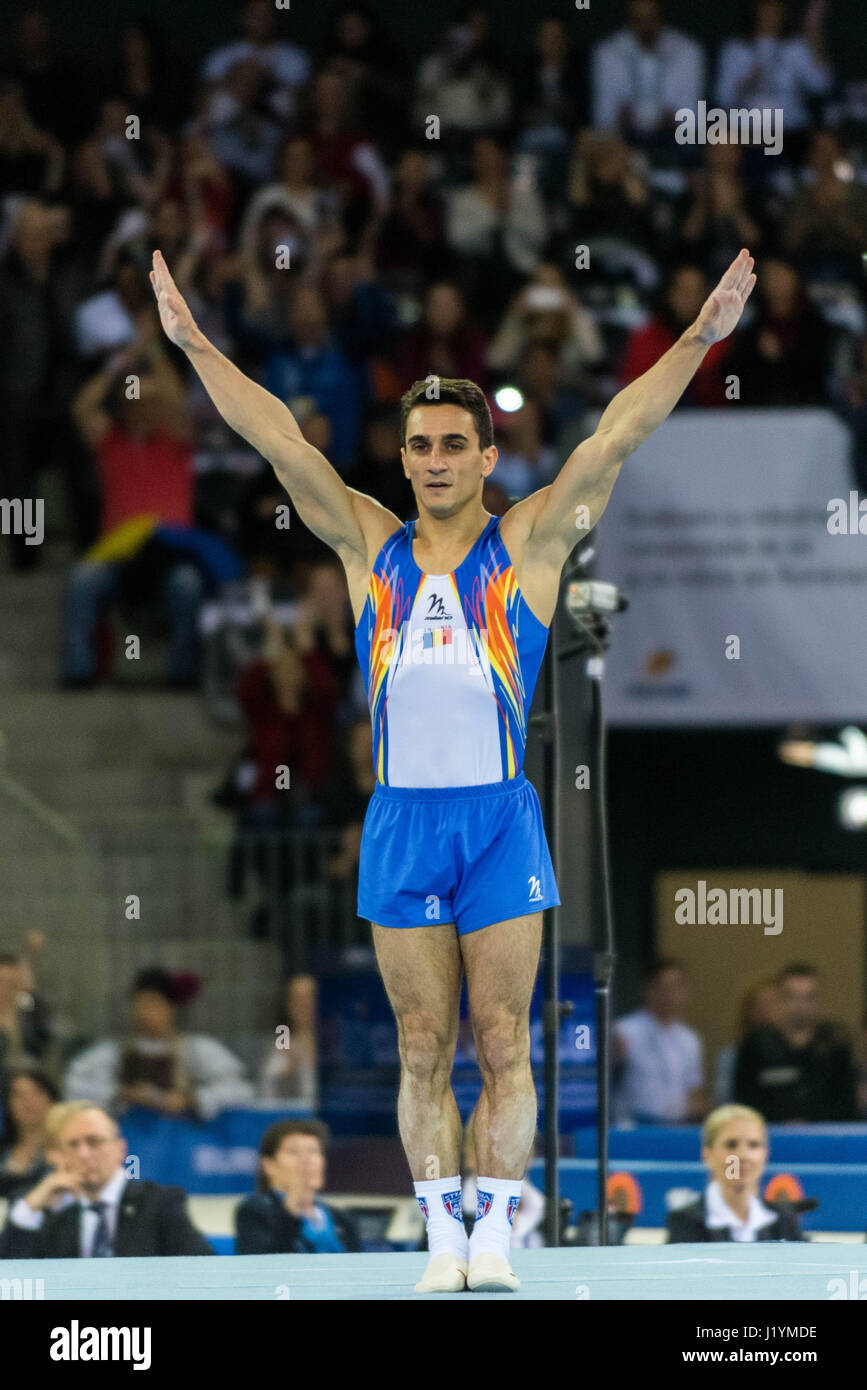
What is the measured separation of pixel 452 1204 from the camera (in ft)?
15.0

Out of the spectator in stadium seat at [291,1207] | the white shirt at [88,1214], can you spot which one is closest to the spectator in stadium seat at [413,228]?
the spectator in stadium seat at [291,1207]

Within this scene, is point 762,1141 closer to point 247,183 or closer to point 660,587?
point 660,587

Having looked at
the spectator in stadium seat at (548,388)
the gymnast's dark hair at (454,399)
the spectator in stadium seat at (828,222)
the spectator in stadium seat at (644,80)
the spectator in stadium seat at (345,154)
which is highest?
the spectator in stadium seat at (644,80)

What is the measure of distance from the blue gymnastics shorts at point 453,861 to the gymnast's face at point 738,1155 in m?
2.79

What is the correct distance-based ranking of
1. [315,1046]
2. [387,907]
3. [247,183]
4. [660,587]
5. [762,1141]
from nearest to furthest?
[387,907] → [762,1141] → [315,1046] → [660,587] → [247,183]

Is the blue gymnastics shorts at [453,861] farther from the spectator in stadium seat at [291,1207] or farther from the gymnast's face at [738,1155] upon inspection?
the gymnast's face at [738,1155]

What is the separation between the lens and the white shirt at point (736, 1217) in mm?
6902

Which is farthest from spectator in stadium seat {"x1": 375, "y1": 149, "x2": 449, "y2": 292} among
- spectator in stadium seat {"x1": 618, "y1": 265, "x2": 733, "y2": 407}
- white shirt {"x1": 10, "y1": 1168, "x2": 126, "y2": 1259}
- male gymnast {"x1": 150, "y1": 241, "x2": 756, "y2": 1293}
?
male gymnast {"x1": 150, "y1": 241, "x2": 756, "y2": 1293}

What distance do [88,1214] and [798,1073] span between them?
360cm

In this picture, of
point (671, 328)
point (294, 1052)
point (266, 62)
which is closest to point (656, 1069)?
point (294, 1052)

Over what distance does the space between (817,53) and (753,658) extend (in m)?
4.68

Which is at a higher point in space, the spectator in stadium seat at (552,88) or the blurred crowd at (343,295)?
the spectator in stadium seat at (552,88)
